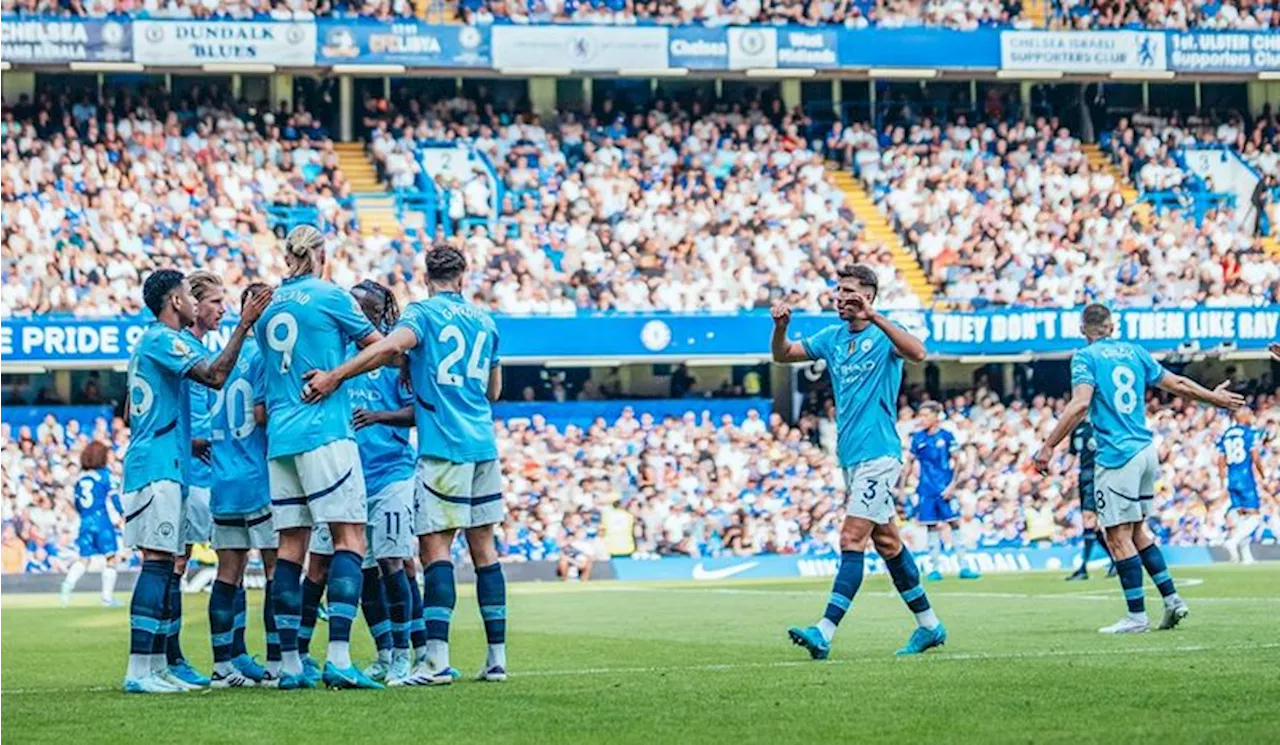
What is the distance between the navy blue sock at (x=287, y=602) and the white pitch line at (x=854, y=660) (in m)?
1.51

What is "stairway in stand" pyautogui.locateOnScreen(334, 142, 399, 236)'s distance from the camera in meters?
43.2

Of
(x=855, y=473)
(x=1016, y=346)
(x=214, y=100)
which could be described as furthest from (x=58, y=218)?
(x=855, y=473)

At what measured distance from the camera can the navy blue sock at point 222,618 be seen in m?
13.9

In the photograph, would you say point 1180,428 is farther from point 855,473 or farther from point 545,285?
point 855,473

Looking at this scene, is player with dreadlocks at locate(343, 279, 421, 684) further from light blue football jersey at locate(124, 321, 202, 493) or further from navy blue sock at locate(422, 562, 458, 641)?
light blue football jersey at locate(124, 321, 202, 493)

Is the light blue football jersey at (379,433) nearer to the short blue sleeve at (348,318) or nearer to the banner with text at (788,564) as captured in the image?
the short blue sleeve at (348,318)

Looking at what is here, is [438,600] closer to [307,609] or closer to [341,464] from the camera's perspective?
[307,609]

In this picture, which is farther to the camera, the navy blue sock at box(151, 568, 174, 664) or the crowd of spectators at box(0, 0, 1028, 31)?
the crowd of spectators at box(0, 0, 1028, 31)

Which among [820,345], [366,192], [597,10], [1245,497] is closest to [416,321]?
[820,345]

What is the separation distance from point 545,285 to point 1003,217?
10.5 meters

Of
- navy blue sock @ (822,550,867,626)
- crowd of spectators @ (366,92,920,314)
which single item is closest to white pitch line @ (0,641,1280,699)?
navy blue sock @ (822,550,867,626)

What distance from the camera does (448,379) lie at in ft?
44.3

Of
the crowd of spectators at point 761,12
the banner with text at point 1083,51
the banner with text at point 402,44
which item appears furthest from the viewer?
the banner with text at point 1083,51

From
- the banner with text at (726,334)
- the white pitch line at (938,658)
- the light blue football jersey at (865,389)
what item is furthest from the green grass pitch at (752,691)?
the banner with text at (726,334)
